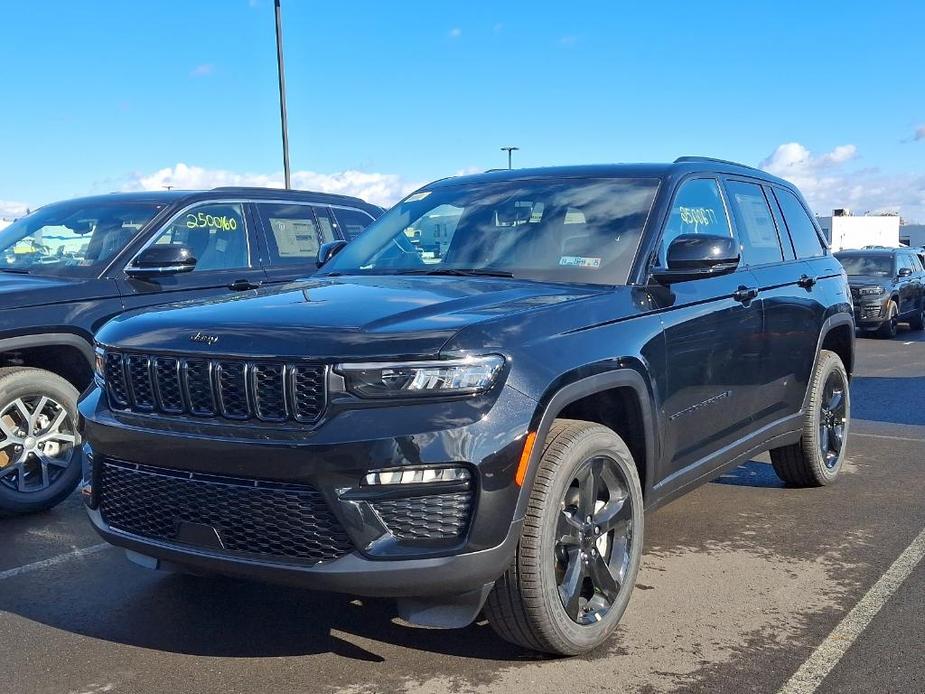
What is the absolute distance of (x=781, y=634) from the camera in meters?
3.83

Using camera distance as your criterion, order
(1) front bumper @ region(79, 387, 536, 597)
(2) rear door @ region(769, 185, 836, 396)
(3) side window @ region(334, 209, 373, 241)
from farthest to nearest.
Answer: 1. (3) side window @ region(334, 209, 373, 241)
2. (2) rear door @ region(769, 185, 836, 396)
3. (1) front bumper @ region(79, 387, 536, 597)

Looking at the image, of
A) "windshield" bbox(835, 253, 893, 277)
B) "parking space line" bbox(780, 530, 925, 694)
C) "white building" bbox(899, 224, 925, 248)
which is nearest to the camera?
"parking space line" bbox(780, 530, 925, 694)

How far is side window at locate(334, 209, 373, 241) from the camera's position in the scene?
7480 mm

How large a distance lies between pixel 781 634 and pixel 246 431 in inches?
87.5

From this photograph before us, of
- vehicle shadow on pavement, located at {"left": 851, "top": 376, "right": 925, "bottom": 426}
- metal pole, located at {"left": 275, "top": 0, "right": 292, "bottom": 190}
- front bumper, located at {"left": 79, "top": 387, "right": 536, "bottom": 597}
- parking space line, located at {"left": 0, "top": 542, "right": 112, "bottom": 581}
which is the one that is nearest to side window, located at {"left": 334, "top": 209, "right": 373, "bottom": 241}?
parking space line, located at {"left": 0, "top": 542, "right": 112, "bottom": 581}

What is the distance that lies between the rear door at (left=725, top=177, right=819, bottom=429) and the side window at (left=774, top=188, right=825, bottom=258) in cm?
12

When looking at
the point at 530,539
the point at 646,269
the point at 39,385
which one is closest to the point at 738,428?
the point at 646,269

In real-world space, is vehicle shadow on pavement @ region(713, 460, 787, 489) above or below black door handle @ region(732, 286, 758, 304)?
below

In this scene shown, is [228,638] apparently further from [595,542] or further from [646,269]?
[646,269]

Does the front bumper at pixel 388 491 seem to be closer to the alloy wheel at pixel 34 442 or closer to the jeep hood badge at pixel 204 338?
the jeep hood badge at pixel 204 338

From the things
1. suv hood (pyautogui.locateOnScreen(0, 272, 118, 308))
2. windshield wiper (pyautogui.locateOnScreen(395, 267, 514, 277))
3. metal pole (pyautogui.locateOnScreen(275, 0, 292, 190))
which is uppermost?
metal pole (pyautogui.locateOnScreen(275, 0, 292, 190))

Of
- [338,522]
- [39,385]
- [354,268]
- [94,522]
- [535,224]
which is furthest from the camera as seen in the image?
[39,385]

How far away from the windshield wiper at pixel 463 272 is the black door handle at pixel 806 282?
7.02 feet

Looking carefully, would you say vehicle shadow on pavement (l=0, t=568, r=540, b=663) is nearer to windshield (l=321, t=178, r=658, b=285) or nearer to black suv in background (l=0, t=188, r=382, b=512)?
black suv in background (l=0, t=188, r=382, b=512)
